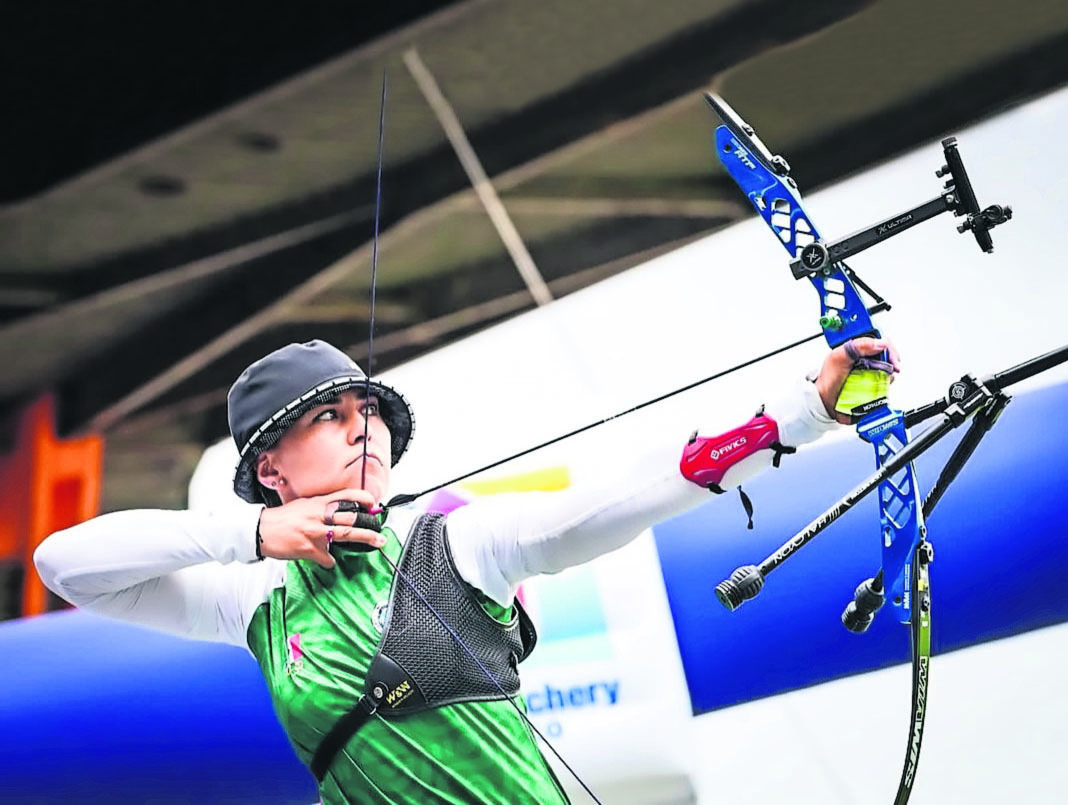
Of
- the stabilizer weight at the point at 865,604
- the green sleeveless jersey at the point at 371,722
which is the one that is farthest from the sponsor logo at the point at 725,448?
the green sleeveless jersey at the point at 371,722

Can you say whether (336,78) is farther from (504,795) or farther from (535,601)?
(504,795)

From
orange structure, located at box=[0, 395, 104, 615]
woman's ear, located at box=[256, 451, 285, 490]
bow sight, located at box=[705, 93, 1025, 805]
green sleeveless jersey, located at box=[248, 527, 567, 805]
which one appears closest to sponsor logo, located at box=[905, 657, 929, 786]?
bow sight, located at box=[705, 93, 1025, 805]

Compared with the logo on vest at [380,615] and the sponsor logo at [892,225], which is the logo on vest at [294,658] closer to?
the logo on vest at [380,615]

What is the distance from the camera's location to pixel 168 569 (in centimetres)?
144

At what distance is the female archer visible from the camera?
135 cm

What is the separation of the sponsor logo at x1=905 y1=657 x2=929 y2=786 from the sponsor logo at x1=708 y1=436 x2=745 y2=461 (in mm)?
305

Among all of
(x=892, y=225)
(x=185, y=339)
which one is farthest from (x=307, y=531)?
(x=185, y=339)

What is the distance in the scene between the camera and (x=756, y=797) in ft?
5.82

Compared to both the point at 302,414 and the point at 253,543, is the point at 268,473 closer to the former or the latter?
the point at 302,414

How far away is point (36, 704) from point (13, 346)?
0.88 m

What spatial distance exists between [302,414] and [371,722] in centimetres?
39

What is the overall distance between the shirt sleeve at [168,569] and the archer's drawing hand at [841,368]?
2.10ft

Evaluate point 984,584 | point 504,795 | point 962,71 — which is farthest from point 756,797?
point 962,71

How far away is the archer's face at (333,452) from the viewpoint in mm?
1510
